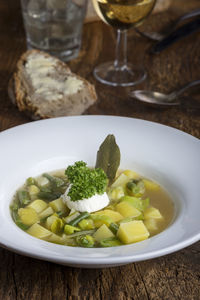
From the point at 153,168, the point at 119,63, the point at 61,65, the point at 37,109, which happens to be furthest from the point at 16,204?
the point at 119,63

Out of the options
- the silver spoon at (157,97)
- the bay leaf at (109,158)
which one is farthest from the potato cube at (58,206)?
the silver spoon at (157,97)

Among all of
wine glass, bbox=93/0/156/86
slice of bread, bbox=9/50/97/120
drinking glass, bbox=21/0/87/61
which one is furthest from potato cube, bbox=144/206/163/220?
drinking glass, bbox=21/0/87/61

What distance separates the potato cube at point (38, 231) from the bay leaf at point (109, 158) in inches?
15.1

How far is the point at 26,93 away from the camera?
2.73 meters

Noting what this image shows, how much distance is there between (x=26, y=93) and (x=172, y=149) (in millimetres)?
954

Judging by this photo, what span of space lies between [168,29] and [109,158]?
1.99m

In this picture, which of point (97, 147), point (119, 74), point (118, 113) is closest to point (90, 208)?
point (97, 147)

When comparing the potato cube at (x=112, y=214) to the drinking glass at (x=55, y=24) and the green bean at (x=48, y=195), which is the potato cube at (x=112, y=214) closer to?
the green bean at (x=48, y=195)

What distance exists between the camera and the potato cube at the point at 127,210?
5.93ft

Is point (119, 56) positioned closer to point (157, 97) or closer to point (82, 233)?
point (157, 97)

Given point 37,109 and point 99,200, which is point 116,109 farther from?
point 99,200

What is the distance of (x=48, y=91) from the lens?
278 centimetres

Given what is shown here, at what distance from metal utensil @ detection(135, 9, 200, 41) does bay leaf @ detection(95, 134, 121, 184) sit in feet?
5.93

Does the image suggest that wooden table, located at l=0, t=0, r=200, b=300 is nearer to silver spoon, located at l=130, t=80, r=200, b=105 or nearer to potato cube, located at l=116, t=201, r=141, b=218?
silver spoon, located at l=130, t=80, r=200, b=105
